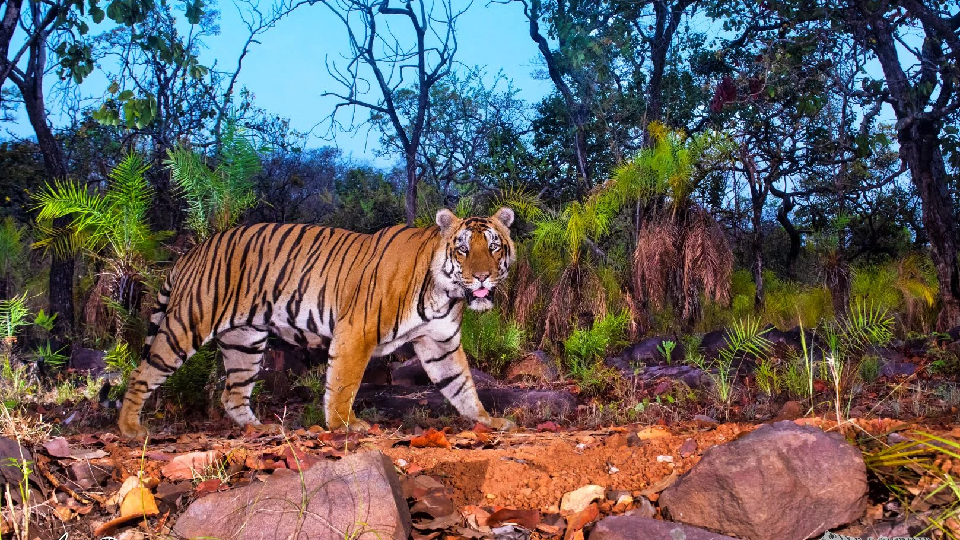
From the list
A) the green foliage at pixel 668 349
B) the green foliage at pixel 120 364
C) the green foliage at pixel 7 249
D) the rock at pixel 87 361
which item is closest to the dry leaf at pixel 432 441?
the green foliage at pixel 120 364

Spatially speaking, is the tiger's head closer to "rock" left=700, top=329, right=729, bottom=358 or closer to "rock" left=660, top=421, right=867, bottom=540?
"rock" left=660, top=421, right=867, bottom=540

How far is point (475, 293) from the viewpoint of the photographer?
18.0 feet

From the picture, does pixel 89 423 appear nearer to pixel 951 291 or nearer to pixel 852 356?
pixel 852 356

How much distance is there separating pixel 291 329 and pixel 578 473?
3.10 metres

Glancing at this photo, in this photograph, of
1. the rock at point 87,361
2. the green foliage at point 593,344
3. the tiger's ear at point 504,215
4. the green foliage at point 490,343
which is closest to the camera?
the tiger's ear at point 504,215

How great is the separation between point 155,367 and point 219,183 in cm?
236

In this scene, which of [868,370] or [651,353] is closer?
[868,370]

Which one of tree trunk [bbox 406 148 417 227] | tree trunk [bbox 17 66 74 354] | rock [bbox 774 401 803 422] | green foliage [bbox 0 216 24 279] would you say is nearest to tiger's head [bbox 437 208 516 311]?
rock [bbox 774 401 803 422]

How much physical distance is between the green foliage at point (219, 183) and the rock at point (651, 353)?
4.10 meters

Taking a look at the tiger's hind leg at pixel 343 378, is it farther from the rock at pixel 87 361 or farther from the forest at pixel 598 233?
the rock at pixel 87 361

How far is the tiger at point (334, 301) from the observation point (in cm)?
555

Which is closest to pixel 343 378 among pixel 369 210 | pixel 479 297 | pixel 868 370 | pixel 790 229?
pixel 479 297

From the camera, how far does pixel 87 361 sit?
9.34 meters

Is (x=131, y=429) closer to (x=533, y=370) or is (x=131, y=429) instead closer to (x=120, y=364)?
(x=120, y=364)
